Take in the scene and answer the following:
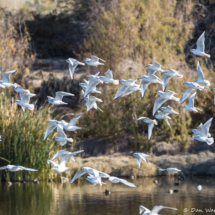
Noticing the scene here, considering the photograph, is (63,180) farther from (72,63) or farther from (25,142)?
(72,63)

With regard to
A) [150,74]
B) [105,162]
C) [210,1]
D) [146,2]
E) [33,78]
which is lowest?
[105,162]

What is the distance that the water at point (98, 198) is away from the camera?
27.2 ft

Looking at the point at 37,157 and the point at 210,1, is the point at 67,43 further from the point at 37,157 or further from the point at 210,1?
the point at 37,157

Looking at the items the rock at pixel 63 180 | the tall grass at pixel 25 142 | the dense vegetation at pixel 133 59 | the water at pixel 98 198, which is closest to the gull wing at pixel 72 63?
the water at pixel 98 198

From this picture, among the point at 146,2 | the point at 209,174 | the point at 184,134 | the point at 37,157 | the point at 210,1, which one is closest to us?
the point at 37,157

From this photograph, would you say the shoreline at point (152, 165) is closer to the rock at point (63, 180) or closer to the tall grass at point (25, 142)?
the rock at point (63, 180)

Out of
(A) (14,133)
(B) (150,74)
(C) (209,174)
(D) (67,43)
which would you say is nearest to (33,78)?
(D) (67,43)

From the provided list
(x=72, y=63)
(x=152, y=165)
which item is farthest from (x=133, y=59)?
(x=72, y=63)

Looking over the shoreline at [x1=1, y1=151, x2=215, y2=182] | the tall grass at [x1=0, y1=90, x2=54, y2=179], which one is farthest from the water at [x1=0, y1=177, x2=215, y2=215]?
the shoreline at [x1=1, y1=151, x2=215, y2=182]

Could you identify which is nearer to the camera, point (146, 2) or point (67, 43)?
point (146, 2)

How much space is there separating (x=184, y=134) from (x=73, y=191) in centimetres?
535

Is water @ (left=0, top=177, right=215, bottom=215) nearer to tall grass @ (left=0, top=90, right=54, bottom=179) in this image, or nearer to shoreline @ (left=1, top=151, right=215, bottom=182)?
tall grass @ (left=0, top=90, right=54, bottom=179)

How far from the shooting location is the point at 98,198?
953cm

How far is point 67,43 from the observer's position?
72.9ft
